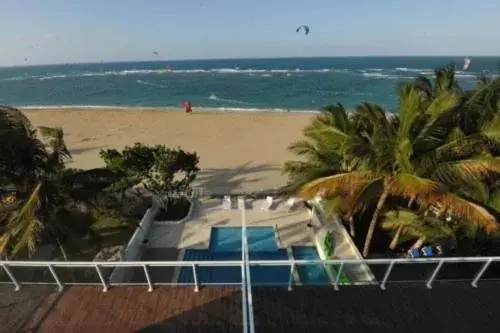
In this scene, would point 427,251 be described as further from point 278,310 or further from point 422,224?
→ point 278,310

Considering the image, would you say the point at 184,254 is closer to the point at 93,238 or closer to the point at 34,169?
the point at 93,238

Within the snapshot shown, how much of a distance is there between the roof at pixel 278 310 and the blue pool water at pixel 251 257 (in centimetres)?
229

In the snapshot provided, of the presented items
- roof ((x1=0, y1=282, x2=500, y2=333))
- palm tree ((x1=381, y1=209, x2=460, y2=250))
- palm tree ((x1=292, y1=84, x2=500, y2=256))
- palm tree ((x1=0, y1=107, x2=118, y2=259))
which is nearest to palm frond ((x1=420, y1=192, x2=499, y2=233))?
palm tree ((x1=292, y1=84, x2=500, y2=256))

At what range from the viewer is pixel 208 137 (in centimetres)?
2900

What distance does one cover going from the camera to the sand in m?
20.0

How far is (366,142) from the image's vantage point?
8.20 metres

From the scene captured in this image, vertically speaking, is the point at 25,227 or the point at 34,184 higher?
the point at 34,184

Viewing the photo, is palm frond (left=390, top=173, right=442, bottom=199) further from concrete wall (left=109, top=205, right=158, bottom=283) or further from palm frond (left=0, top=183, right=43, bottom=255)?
palm frond (left=0, top=183, right=43, bottom=255)

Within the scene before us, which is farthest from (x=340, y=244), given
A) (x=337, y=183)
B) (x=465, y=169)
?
(x=465, y=169)

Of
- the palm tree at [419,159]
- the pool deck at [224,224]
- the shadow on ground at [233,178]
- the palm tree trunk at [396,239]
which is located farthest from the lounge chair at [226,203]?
the palm tree at [419,159]

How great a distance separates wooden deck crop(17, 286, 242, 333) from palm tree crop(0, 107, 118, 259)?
149cm

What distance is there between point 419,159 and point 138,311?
6774 mm

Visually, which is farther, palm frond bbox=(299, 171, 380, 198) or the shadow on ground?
the shadow on ground

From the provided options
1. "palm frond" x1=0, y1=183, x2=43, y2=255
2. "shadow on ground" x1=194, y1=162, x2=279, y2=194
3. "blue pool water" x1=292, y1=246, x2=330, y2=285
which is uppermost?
"palm frond" x1=0, y1=183, x2=43, y2=255
